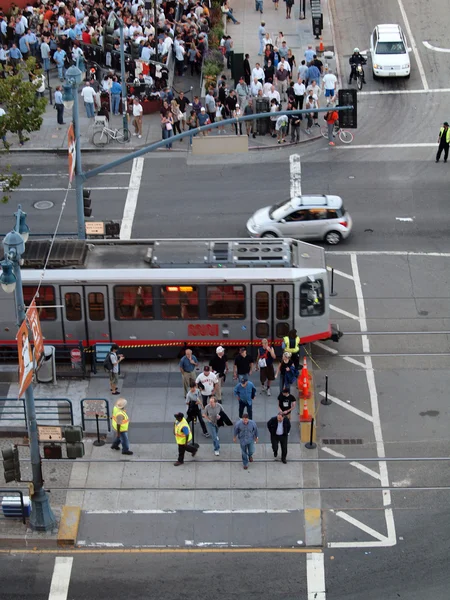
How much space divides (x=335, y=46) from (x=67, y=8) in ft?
41.3

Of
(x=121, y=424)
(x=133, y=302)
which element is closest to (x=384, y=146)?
(x=133, y=302)

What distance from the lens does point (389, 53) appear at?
48031mm

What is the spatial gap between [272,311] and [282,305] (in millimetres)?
311


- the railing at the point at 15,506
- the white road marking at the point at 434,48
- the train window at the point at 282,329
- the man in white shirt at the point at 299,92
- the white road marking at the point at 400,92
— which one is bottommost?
the railing at the point at 15,506

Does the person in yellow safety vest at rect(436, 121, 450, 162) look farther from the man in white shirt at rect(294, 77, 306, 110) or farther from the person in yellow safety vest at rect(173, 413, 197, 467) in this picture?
the person in yellow safety vest at rect(173, 413, 197, 467)

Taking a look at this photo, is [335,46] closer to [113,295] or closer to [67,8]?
[67,8]

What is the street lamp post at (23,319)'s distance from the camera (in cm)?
2084

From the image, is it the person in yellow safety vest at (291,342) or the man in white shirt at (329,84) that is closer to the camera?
the person in yellow safety vest at (291,342)

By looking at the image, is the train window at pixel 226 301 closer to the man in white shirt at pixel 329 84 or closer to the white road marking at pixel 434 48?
the man in white shirt at pixel 329 84

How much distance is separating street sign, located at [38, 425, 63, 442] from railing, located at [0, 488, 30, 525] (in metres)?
1.30

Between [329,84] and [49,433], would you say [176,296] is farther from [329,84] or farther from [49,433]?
[329,84]

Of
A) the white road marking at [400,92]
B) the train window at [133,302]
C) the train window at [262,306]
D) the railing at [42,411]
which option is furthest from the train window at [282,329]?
the white road marking at [400,92]

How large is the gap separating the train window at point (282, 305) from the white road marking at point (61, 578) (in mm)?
9157

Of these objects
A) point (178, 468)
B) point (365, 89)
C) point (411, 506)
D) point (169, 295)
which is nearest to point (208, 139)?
point (169, 295)
